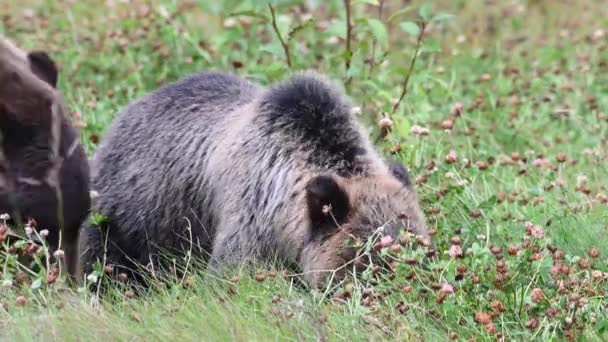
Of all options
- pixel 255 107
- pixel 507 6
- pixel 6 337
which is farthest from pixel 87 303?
pixel 507 6

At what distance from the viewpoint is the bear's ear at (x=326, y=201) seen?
598 cm

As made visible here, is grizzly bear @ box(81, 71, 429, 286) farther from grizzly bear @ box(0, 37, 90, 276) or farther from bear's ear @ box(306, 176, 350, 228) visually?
grizzly bear @ box(0, 37, 90, 276)

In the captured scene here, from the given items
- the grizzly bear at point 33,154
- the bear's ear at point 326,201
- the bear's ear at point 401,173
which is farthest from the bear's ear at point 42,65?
the bear's ear at point 401,173

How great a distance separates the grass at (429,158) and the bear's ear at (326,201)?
1.21 ft

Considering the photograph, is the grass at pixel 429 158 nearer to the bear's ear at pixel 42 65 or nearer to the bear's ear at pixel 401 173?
the bear's ear at pixel 401 173

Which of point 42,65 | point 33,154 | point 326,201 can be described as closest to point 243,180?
point 326,201

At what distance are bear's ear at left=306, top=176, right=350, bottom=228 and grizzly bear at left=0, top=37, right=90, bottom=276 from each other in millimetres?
1233

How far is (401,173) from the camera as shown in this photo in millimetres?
6449

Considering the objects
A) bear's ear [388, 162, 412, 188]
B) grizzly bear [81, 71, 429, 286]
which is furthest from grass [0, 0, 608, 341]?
bear's ear [388, 162, 412, 188]

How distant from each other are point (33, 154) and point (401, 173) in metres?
1.96

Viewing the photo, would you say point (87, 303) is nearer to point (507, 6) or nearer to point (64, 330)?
point (64, 330)

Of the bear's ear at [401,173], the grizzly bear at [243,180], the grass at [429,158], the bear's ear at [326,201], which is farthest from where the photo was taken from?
the bear's ear at [401,173]

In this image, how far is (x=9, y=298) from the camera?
557 cm

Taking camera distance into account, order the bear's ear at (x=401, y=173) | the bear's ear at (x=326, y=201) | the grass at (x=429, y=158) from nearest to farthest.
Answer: the grass at (x=429, y=158) → the bear's ear at (x=326, y=201) → the bear's ear at (x=401, y=173)
